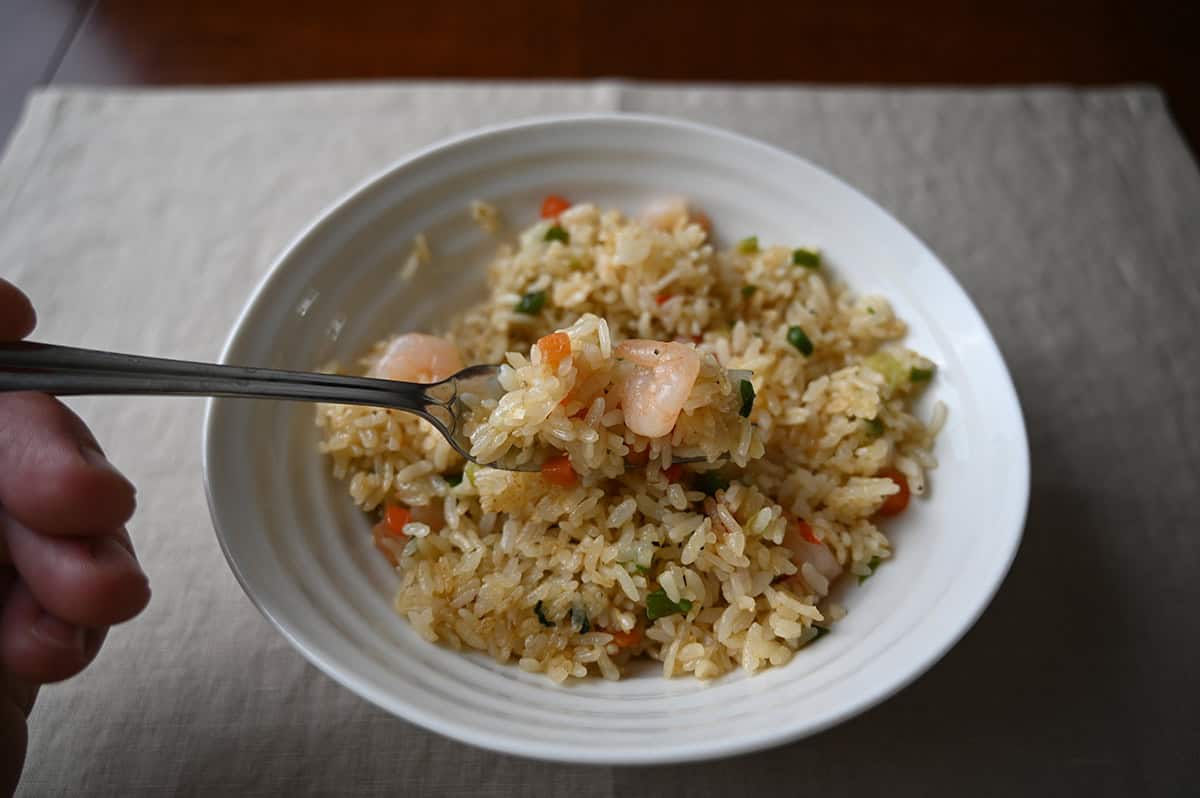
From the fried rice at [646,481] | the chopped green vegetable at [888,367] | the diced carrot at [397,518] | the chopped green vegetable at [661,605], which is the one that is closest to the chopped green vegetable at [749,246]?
the fried rice at [646,481]

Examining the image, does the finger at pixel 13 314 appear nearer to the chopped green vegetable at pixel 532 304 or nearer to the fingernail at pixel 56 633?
the fingernail at pixel 56 633

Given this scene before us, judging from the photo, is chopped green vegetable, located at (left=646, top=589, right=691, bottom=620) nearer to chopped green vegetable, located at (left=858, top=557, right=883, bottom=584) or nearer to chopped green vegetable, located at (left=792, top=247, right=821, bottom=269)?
chopped green vegetable, located at (left=858, top=557, right=883, bottom=584)

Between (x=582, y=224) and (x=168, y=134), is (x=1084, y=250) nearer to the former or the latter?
(x=582, y=224)

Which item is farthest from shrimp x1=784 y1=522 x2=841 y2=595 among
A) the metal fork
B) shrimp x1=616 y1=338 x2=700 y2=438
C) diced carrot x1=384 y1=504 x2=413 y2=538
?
diced carrot x1=384 y1=504 x2=413 y2=538

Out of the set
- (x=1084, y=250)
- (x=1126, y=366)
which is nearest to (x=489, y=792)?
(x=1126, y=366)

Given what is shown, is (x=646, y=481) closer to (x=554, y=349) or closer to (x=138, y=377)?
(x=554, y=349)
